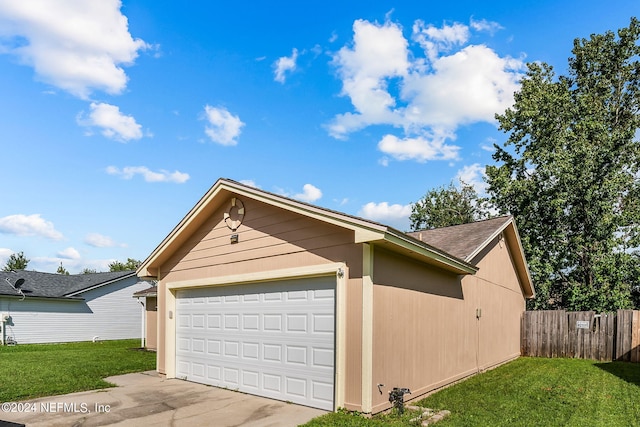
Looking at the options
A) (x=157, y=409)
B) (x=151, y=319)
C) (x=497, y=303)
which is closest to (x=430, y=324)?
(x=157, y=409)

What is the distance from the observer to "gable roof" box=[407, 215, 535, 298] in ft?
34.7

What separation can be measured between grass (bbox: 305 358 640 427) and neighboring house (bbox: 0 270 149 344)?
21.5 metres

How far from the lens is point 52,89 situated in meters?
11.7

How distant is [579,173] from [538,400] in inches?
521

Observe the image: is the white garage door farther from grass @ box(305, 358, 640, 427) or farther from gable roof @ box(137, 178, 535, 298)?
gable roof @ box(137, 178, 535, 298)

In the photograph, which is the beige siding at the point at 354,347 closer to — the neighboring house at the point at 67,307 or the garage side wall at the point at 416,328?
the garage side wall at the point at 416,328

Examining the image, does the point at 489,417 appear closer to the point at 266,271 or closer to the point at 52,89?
the point at 266,271

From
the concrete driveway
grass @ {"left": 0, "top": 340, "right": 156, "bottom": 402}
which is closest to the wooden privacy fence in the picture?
Result: the concrete driveway

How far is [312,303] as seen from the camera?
7551 millimetres

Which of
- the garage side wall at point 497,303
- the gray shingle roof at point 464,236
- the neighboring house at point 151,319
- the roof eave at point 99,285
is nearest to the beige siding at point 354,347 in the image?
the gray shingle roof at point 464,236

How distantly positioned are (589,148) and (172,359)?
1762cm

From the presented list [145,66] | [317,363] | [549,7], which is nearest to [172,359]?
[317,363]

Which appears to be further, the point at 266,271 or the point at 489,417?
the point at 266,271

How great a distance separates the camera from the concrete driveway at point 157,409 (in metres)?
6.43
